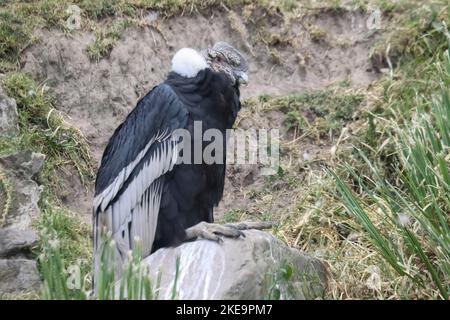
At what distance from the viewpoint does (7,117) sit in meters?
6.73

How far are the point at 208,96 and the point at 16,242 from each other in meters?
1.49

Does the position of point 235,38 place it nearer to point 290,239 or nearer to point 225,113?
point 290,239

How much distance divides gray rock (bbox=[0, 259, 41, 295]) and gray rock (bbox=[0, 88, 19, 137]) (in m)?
1.41

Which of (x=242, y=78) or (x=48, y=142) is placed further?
(x=48, y=142)

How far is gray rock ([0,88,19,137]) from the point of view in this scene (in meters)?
6.69

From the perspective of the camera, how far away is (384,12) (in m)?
8.38

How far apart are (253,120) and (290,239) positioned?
152 centimetres

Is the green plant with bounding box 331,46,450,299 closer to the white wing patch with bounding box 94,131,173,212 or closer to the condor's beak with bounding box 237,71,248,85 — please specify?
the condor's beak with bounding box 237,71,248,85

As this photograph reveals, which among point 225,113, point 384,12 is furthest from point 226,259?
point 384,12

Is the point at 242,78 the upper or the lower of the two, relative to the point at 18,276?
upper

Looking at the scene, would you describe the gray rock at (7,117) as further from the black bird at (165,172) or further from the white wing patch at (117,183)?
the white wing patch at (117,183)

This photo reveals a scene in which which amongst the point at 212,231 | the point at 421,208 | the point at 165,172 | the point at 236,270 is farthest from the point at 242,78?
the point at 236,270

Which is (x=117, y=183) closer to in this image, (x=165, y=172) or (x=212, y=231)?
(x=165, y=172)

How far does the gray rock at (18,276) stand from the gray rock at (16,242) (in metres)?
0.12
